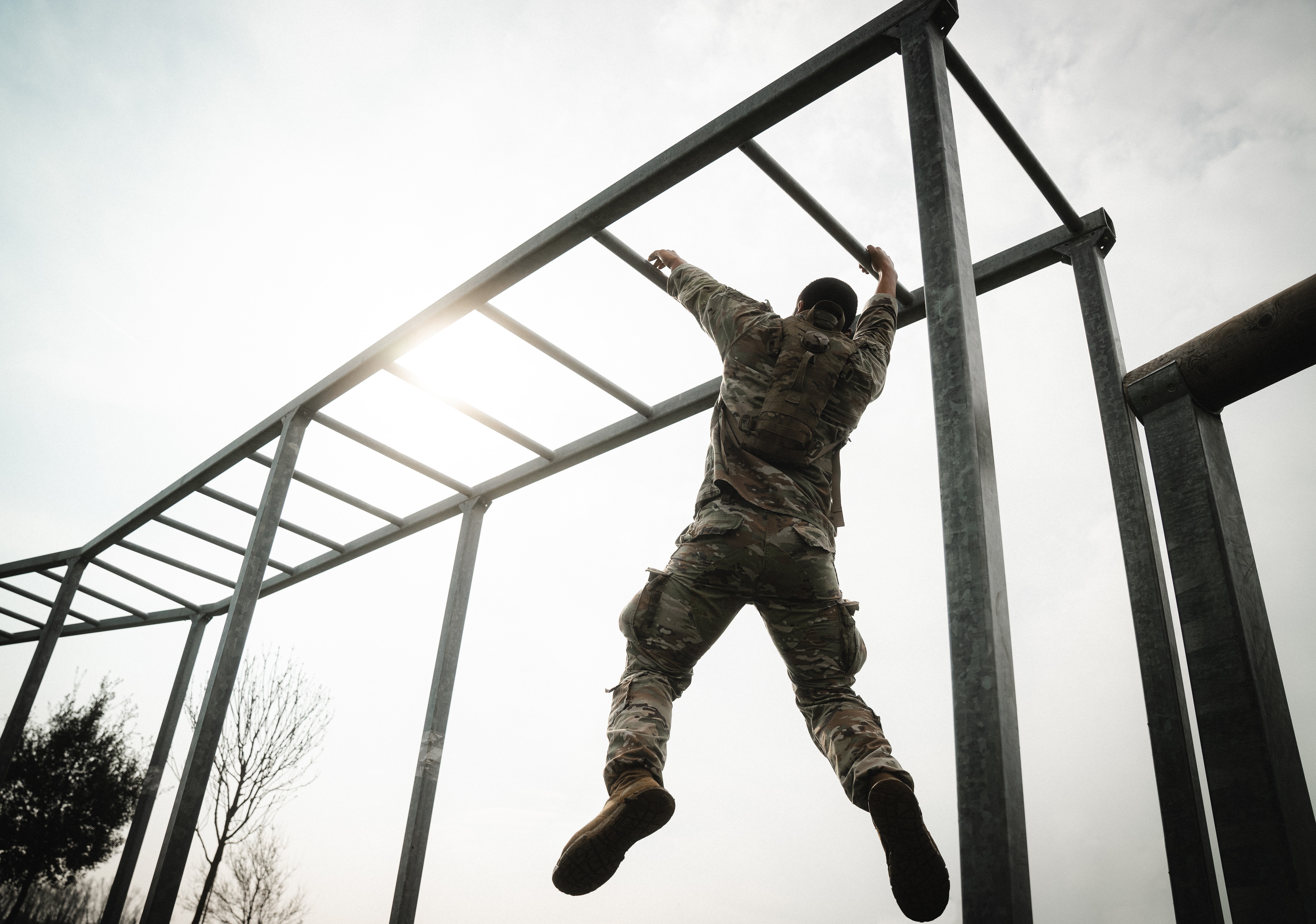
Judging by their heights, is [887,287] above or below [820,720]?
above

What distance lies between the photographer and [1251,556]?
149 centimetres

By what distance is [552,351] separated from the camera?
440 centimetres

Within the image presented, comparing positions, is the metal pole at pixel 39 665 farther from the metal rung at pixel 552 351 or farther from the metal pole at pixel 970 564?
the metal pole at pixel 970 564

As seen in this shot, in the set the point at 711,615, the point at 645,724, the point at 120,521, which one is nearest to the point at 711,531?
the point at 711,615

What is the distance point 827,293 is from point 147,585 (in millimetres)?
8030

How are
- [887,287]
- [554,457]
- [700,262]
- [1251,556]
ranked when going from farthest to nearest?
[554,457] → [700,262] → [887,287] → [1251,556]

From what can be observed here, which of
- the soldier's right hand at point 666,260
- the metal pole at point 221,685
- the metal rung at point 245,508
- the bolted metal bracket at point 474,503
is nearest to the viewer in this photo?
the soldier's right hand at point 666,260

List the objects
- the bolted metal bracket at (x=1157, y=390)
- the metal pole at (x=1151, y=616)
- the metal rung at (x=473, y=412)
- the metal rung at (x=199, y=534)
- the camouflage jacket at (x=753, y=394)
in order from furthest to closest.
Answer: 1. the metal rung at (x=199, y=534)
2. the metal rung at (x=473, y=412)
3. the camouflage jacket at (x=753, y=394)
4. the metal pole at (x=1151, y=616)
5. the bolted metal bracket at (x=1157, y=390)

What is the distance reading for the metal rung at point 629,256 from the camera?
3.76 m

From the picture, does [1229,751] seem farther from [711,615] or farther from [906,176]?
[906,176]

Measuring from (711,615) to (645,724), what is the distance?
39 centimetres

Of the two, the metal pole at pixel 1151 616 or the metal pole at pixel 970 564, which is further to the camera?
the metal pole at pixel 1151 616

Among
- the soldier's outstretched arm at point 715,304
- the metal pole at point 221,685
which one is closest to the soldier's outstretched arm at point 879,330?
the soldier's outstretched arm at point 715,304

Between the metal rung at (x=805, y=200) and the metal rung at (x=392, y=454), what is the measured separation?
3.28 meters
